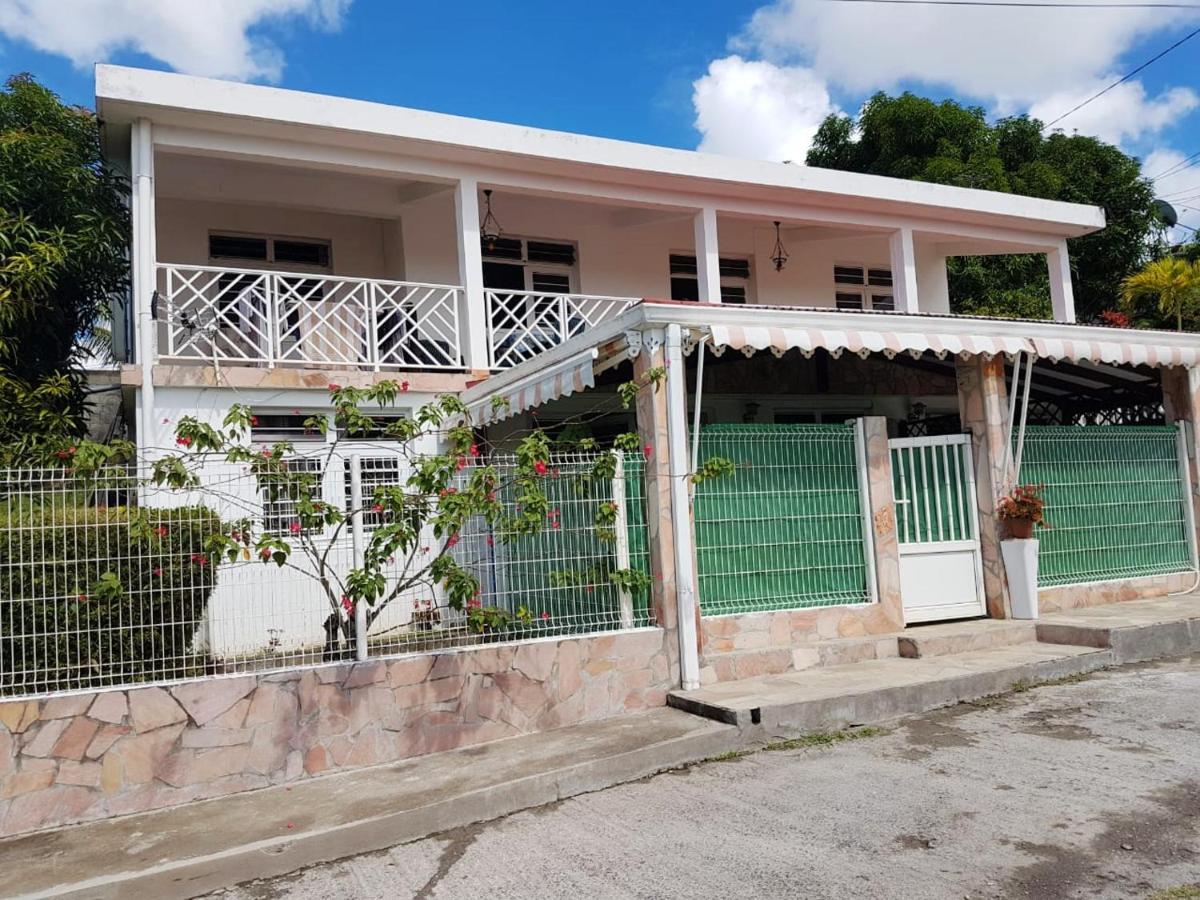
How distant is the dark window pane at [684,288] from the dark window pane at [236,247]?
605 cm

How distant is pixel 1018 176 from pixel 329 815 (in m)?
21.7

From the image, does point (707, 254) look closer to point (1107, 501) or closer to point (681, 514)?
point (1107, 501)

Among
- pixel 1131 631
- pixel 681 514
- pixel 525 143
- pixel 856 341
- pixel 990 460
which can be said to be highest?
pixel 525 143

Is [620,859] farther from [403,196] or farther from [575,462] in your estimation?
[403,196]

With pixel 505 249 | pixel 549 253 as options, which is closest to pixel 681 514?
pixel 505 249

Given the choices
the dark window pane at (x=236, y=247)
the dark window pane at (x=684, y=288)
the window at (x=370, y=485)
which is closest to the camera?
the window at (x=370, y=485)

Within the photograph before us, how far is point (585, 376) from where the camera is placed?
7.44 metres

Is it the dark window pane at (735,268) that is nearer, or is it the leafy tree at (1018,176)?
the dark window pane at (735,268)

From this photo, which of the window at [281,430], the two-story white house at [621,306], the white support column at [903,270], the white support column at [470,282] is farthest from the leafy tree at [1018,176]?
the window at [281,430]

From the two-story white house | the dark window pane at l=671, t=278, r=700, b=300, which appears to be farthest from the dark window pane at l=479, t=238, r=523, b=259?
the dark window pane at l=671, t=278, r=700, b=300

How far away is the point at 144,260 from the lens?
9242 millimetres

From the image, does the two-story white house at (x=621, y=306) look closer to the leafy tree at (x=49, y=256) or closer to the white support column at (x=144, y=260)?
the white support column at (x=144, y=260)

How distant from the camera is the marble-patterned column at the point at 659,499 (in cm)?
689

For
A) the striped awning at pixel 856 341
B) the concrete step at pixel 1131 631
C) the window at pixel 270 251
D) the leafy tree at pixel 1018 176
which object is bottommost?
the concrete step at pixel 1131 631
